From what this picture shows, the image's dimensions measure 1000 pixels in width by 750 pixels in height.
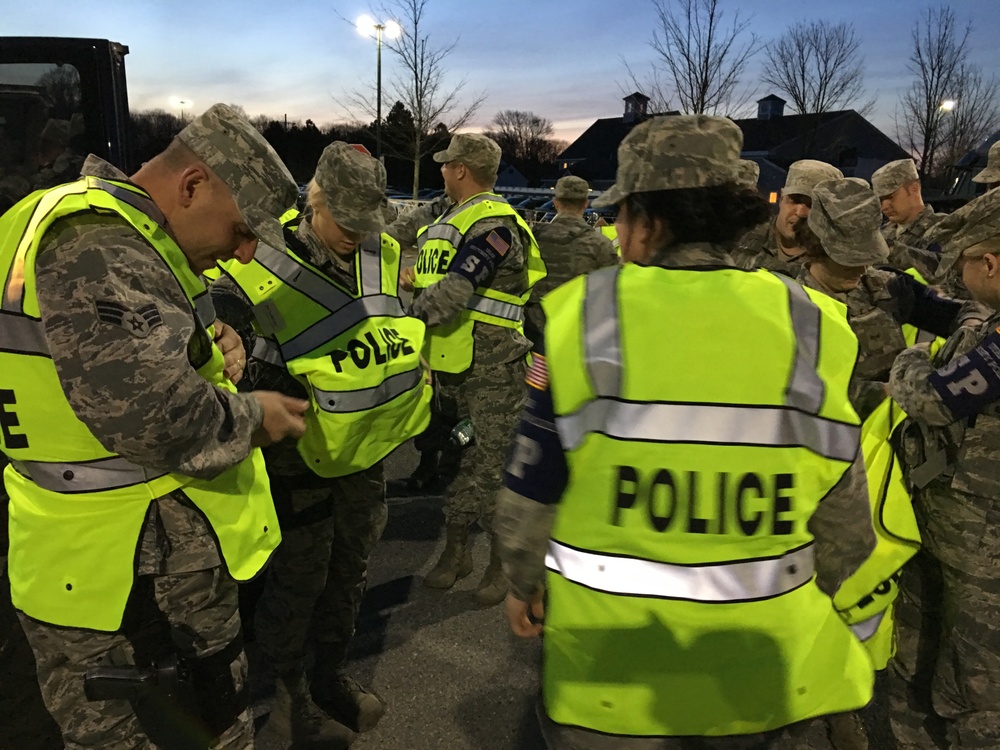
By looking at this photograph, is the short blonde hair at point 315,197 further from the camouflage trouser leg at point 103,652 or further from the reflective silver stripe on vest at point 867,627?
the reflective silver stripe on vest at point 867,627

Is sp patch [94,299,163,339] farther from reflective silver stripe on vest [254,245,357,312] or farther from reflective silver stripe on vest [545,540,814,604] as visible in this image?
reflective silver stripe on vest [545,540,814,604]

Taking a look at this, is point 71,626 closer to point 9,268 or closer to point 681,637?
point 9,268

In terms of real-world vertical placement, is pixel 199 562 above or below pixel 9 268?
below

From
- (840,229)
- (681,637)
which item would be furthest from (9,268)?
(840,229)

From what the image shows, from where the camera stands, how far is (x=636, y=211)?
1.53 metres

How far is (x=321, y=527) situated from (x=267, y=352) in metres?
0.72

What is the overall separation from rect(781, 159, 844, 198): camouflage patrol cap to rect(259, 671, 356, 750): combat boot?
11.9 feet

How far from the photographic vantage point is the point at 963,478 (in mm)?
2143

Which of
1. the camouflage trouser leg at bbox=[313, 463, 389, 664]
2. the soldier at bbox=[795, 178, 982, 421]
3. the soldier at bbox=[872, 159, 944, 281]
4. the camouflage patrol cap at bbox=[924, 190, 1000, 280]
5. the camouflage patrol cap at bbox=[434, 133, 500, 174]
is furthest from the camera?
the soldier at bbox=[872, 159, 944, 281]

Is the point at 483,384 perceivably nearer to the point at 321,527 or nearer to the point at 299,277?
the point at 321,527

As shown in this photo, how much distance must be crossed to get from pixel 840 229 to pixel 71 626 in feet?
9.29

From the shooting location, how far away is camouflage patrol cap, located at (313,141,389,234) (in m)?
2.45

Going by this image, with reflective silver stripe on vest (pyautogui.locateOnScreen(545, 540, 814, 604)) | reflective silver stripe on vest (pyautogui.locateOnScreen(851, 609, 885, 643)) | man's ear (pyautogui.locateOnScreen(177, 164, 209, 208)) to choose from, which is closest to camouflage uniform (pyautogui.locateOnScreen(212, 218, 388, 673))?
man's ear (pyautogui.locateOnScreen(177, 164, 209, 208))

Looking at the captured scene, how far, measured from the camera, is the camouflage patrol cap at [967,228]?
201 cm
